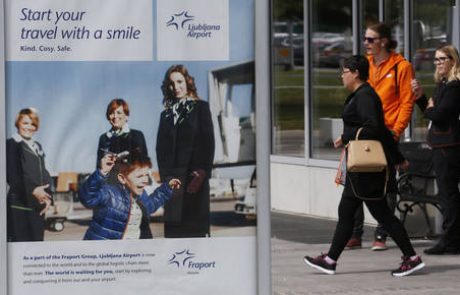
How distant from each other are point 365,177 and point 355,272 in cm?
84

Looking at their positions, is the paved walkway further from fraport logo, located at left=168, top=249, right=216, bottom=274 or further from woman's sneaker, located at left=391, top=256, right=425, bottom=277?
fraport logo, located at left=168, top=249, right=216, bottom=274

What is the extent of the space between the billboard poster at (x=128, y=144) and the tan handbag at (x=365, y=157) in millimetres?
3278

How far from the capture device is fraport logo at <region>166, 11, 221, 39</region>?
5.46m

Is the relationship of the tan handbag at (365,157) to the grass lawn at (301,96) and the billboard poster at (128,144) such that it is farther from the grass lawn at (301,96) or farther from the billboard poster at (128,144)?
the grass lawn at (301,96)

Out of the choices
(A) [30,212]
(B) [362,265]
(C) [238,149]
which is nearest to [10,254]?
(A) [30,212]

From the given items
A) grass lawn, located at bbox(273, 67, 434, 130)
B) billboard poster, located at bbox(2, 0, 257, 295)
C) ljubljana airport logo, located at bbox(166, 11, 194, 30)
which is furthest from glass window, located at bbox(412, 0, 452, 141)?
ljubljana airport logo, located at bbox(166, 11, 194, 30)

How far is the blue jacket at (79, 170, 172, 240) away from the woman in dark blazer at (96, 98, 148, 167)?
0.11m

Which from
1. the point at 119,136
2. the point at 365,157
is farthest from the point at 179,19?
the point at 365,157

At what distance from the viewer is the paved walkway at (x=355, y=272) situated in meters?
8.56

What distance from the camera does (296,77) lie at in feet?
45.7

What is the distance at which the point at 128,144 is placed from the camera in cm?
549

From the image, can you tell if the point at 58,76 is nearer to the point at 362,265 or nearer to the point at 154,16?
the point at 154,16

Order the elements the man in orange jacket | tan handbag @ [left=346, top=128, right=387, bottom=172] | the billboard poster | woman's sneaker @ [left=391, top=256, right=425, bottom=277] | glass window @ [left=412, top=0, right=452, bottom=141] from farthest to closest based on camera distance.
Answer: glass window @ [left=412, top=0, right=452, bottom=141] → the man in orange jacket → woman's sneaker @ [left=391, top=256, right=425, bottom=277] → tan handbag @ [left=346, top=128, right=387, bottom=172] → the billboard poster

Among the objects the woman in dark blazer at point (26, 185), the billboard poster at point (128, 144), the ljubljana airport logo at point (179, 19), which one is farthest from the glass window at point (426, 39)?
the woman in dark blazer at point (26, 185)
